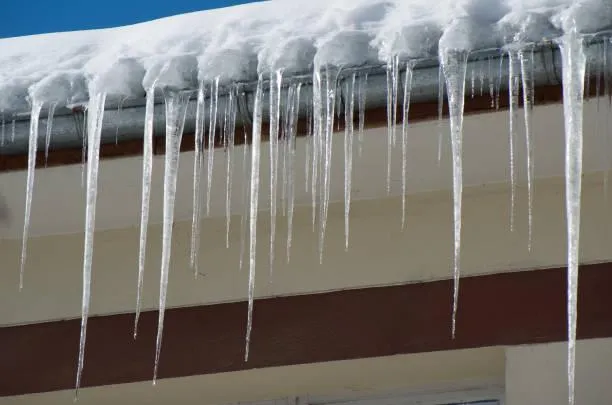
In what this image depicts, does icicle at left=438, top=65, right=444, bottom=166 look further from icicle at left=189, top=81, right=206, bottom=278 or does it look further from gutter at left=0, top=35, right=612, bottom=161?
icicle at left=189, top=81, right=206, bottom=278

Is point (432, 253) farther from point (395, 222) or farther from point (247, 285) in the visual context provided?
point (247, 285)

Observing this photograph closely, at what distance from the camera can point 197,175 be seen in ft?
13.3

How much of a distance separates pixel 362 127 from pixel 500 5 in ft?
1.55

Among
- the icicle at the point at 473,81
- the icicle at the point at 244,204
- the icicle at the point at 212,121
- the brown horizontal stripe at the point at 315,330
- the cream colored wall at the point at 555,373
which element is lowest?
the cream colored wall at the point at 555,373

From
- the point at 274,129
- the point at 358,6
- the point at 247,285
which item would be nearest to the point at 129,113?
the point at 274,129

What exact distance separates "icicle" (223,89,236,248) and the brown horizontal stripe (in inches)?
10.2

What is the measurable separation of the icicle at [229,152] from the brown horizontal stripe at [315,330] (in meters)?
0.26

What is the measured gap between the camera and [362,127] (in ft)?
12.4

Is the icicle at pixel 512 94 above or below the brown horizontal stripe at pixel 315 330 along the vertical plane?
above

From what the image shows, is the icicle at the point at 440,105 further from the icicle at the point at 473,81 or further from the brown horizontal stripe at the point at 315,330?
the brown horizontal stripe at the point at 315,330

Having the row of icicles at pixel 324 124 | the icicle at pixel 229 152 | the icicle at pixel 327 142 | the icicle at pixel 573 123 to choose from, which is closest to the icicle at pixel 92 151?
the row of icicles at pixel 324 124

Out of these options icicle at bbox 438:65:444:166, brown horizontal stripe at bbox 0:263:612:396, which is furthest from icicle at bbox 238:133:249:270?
icicle at bbox 438:65:444:166

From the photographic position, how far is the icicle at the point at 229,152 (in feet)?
11.9

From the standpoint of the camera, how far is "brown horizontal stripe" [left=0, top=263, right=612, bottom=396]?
13.6 ft
